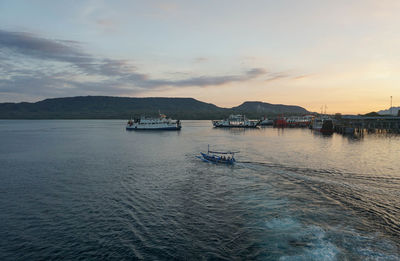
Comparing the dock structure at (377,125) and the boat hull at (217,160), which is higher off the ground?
the dock structure at (377,125)

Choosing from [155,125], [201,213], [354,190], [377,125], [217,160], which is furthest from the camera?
[155,125]

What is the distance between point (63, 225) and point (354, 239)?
75.1ft

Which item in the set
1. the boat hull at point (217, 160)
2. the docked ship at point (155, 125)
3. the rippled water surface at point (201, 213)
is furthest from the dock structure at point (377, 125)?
the boat hull at point (217, 160)

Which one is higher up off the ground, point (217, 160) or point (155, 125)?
point (155, 125)

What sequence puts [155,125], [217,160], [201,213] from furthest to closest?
[155,125] < [217,160] < [201,213]

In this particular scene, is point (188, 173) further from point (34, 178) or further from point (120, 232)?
point (34, 178)

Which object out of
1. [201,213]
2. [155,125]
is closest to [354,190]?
[201,213]

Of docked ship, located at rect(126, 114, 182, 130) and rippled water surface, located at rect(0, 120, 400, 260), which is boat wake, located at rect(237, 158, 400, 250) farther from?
docked ship, located at rect(126, 114, 182, 130)

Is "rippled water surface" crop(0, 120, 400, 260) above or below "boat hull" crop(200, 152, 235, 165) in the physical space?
below

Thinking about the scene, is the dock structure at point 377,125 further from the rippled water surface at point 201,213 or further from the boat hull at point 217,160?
the boat hull at point 217,160

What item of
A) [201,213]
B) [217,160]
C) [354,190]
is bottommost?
[201,213]

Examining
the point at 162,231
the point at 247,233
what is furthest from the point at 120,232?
the point at 247,233

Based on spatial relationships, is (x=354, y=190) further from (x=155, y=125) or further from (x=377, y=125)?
(x=377, y=125)

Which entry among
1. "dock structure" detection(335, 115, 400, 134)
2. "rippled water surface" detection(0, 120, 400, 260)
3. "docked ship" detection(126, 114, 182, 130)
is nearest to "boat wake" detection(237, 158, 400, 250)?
"rippled water surface" detection(0, 120, 400, 260)
